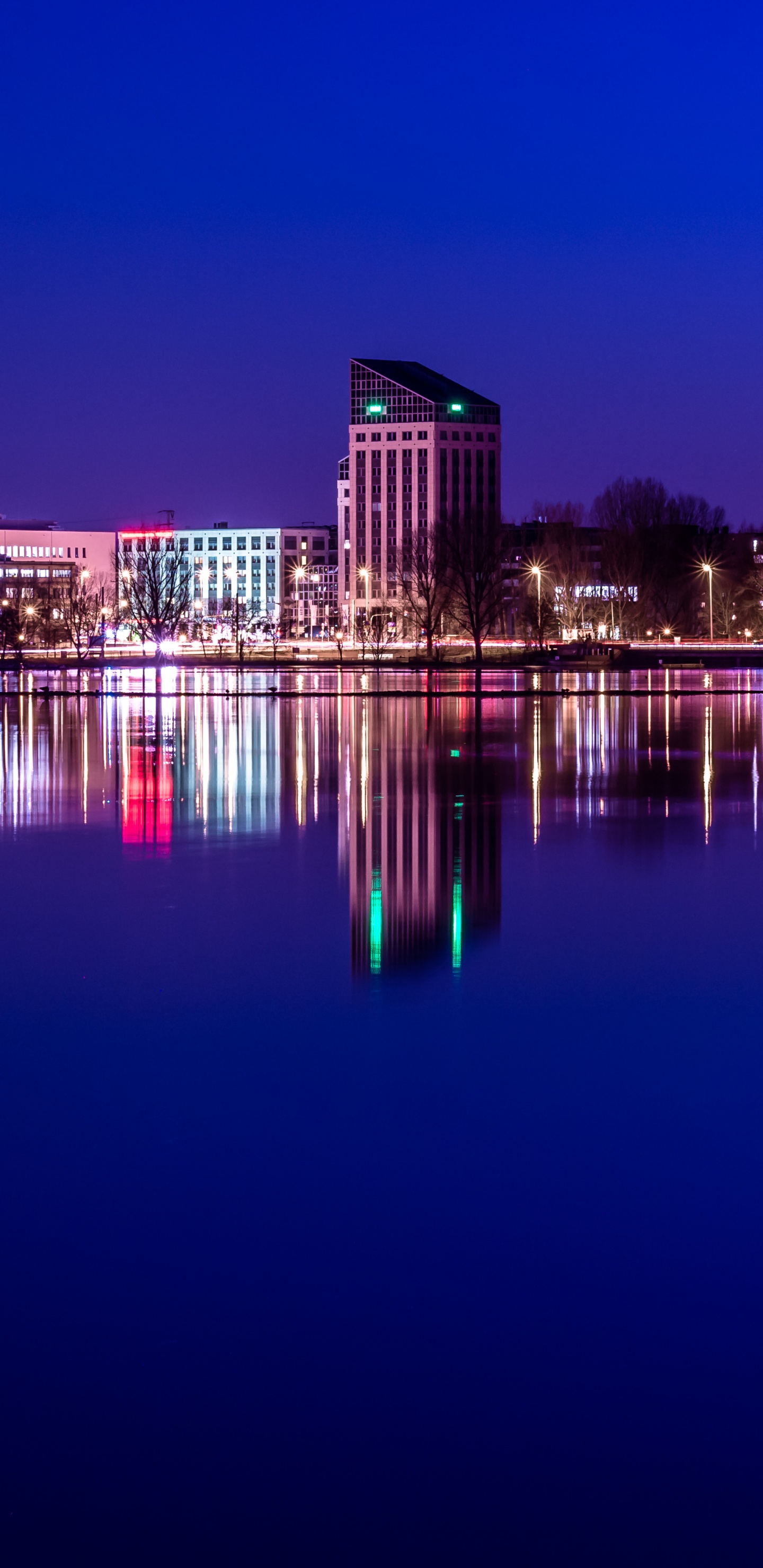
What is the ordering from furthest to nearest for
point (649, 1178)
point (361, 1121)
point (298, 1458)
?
1. point (361, 1121)
2. point (649, 1178)
3. point (298, 1458)

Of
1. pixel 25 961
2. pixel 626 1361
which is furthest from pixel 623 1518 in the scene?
pixel 25 961

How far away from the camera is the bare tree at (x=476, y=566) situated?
69.2m

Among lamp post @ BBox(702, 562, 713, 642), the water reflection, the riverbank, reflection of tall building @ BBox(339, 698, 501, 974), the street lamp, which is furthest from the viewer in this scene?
the street lamp

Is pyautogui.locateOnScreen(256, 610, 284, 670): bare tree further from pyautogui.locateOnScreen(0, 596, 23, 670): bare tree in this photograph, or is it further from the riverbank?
pyautogui.locateOnScreen(0, 596, 23, 670): bare tree

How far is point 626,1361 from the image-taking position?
4.97 meters

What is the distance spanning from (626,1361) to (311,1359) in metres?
0.97

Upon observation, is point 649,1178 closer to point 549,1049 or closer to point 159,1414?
point 549,1049

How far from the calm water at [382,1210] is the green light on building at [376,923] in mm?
55

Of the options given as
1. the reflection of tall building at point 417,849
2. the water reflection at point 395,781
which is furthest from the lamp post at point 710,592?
the reflection of tall building at point 417,849


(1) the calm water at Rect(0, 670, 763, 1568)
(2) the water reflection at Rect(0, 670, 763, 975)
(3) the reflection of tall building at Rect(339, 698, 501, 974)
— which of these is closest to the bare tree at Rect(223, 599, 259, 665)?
(2) the water reflection at Rect(0, 670, 763, 975)

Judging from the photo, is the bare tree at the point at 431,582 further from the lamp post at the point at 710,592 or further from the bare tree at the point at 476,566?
the lamp post at the point at 710,592

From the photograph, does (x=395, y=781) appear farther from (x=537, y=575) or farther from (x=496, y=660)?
(x=537, y=575)

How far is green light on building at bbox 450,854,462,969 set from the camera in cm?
1091

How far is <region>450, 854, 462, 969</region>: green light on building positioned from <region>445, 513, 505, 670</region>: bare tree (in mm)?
40864
